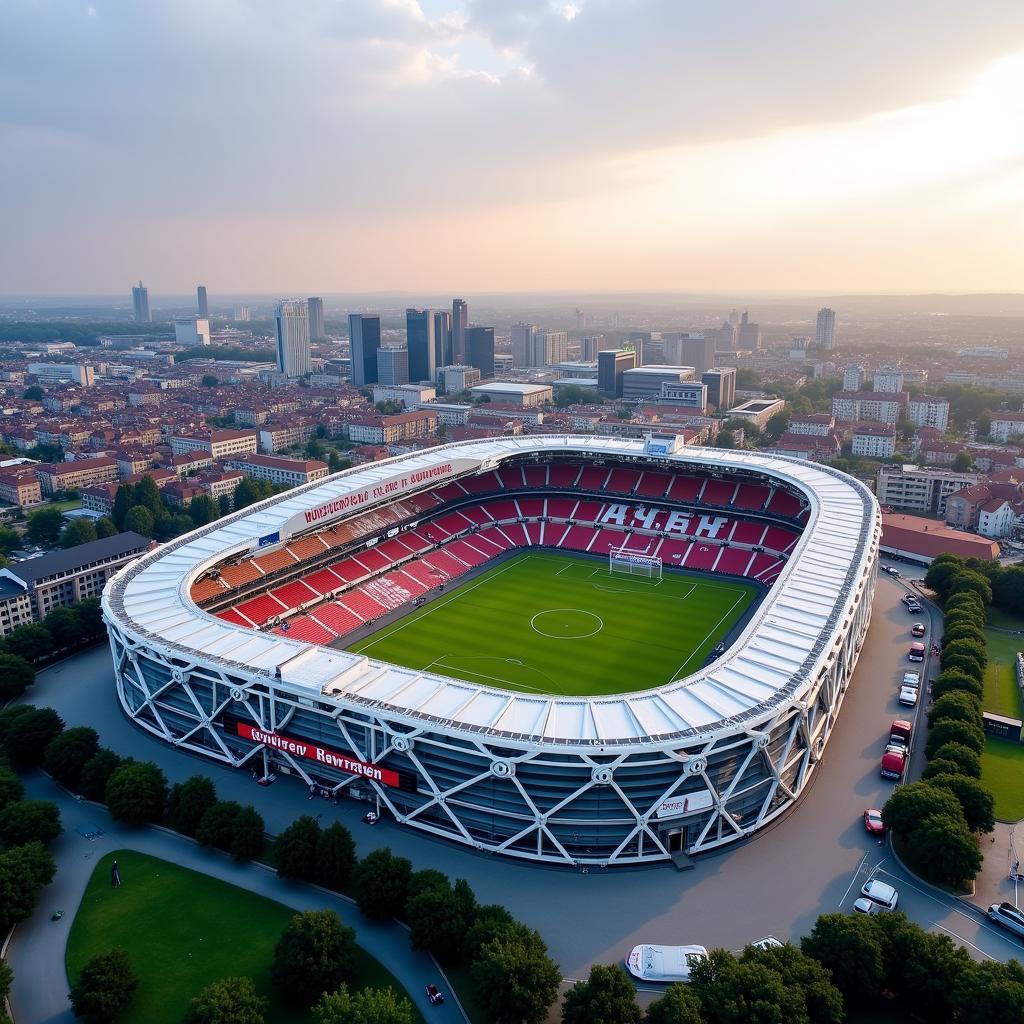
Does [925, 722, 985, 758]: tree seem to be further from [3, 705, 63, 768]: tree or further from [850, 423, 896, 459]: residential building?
[850, 423, 896, 459]: residential building

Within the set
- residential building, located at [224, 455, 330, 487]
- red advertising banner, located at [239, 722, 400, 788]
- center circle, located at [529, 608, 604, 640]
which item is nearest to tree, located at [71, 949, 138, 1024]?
red advertising banner, located at [239, 722, 400, 788]

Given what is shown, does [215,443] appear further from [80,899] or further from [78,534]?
[80,899]

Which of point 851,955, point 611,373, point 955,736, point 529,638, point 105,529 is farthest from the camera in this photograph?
point 611,373

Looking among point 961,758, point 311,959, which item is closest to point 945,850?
point 961,758

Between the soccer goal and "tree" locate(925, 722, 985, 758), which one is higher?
"tree" locate(925, 722, 985, 758)

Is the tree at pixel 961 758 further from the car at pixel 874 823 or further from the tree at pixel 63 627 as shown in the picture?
the tree at pixel 63 627

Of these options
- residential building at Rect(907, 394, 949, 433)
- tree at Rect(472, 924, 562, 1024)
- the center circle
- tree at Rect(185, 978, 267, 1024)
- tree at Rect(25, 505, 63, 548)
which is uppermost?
residential building at Rect(907, 394, 949, 433)

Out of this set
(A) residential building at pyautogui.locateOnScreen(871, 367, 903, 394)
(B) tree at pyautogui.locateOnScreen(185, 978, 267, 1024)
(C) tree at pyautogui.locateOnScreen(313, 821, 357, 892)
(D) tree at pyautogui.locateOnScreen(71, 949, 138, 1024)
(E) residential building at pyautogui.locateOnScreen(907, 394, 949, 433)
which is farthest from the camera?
(A) residential building at pyautogui.locateOnScreen(871, 367, 903, 394)
